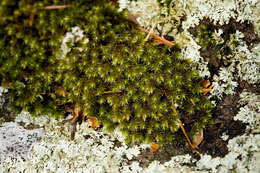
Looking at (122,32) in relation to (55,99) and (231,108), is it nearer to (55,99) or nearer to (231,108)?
(55,99)

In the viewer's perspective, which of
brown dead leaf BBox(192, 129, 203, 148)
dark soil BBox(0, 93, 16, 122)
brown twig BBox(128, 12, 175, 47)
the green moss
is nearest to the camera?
the green moss

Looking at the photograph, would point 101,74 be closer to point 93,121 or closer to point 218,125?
point 93,121

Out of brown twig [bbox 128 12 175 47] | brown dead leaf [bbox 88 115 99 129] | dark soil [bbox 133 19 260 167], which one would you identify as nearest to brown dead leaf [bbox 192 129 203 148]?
dark soil [bbox 133 19 260 167]

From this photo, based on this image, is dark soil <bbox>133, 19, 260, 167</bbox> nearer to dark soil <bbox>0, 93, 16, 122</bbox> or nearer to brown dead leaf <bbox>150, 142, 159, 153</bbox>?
brown dead leaf <bbox>150, 142, 159, 153</bbox>

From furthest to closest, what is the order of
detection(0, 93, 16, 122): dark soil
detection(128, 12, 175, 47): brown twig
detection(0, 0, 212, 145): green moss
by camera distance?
detection(0, 93, 16, 122): dark soil → detection(128, 12, 175, 47): brown twig → detection(0, 0, 212, 145): green moss

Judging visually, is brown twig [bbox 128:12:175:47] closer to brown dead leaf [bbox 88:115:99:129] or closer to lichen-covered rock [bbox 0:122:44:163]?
brown dead leaf [bbox 88:115:99:129]

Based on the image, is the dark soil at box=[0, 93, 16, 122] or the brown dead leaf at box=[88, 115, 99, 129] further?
the brown dead leaf at box=[88, 115, 99, 129]

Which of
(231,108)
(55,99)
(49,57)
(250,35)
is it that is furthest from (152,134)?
(250,35)

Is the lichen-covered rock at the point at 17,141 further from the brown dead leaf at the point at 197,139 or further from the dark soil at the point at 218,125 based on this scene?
→ the brown dead leaf at the point at 197,139

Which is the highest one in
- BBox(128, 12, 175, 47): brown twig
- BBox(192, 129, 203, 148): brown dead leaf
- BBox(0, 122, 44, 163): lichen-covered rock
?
BBox(128, 12, 175, 47): brown twig

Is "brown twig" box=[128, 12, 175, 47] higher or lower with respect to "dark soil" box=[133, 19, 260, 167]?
higher

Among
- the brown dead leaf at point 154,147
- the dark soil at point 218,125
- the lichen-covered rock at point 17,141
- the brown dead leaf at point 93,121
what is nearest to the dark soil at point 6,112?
the lichen-covered rock at point 17,141
